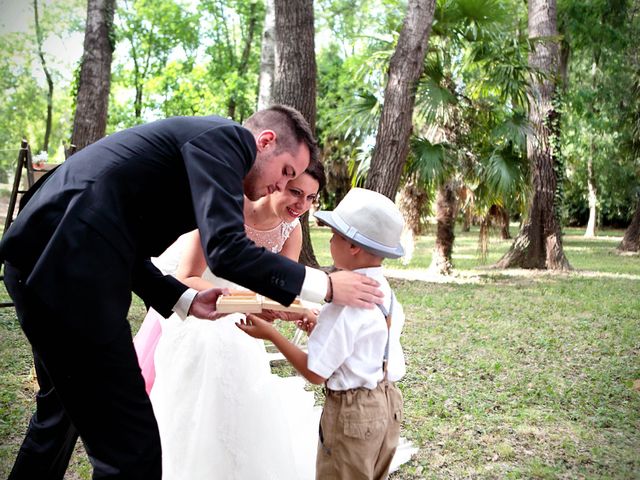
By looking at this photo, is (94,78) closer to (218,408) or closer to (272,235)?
(272,235)

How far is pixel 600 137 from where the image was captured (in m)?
22.1

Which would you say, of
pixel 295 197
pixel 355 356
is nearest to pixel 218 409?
pixel 355 356

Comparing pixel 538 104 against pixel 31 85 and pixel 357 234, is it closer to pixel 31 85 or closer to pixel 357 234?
pixel 357 234

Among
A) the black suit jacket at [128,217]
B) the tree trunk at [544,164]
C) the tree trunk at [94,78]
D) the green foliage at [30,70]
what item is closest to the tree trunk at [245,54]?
the green foliage at [30,70]

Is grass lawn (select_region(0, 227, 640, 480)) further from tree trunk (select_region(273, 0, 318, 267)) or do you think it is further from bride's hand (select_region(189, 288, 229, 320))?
tree trunk (select_region(273, 0, 318, 267))

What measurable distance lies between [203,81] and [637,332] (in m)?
25.4

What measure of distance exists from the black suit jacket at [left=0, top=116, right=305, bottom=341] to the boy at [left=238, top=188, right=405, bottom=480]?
35 cm

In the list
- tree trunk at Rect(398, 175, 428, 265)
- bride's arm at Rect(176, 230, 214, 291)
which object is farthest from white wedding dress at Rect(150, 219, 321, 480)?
tree trunk at Rect(398, 175, 428, 265)

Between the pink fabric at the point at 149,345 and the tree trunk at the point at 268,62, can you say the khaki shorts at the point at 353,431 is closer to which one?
the pink fabric at the point at 149,345

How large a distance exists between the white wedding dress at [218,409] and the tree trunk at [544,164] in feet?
36.0

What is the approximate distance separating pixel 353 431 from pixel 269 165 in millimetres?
1049

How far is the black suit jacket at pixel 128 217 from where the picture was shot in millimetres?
2047

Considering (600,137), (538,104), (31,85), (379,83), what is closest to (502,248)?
(600,137)

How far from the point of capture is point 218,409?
325 cm
